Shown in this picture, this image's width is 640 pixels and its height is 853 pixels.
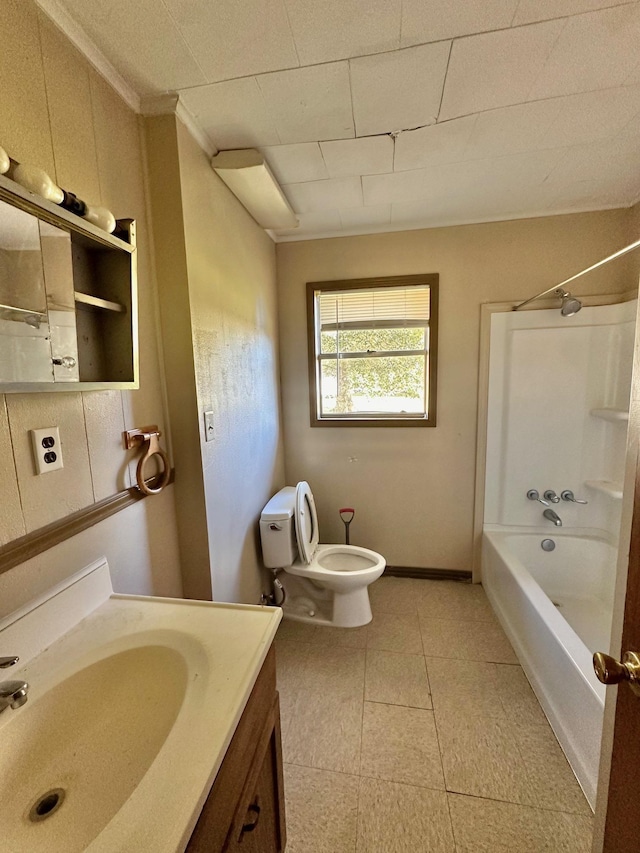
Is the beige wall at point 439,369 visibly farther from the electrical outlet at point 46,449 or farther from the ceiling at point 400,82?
the electrical outlet at point 46,449

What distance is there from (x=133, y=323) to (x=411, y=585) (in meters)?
2.38

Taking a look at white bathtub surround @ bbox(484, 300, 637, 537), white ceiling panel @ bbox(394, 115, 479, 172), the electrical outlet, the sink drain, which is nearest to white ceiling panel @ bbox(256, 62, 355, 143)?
white ceiling panel @ bbox(394, 115, 479, 172)

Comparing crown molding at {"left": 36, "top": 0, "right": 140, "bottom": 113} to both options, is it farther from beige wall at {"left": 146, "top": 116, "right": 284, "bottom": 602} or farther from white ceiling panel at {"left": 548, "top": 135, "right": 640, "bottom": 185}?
white ceiling panel at {"left": 548, "top": 135, "right": 640, "bottom": 185}

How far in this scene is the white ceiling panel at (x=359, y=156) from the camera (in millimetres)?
1396

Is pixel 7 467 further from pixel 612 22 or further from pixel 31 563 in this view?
pixel 612 22

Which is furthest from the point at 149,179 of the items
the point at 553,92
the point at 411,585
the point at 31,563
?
the point at 411,585

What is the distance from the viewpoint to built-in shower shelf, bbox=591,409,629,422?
1914 millimetres

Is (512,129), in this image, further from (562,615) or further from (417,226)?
(562,615)

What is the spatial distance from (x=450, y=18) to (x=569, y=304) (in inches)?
62.0

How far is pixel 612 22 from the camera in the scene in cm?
94

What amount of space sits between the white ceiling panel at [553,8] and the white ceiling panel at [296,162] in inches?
29.5

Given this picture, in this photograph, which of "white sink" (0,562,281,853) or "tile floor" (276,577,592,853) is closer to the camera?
"white sink" (0,562,281,853)

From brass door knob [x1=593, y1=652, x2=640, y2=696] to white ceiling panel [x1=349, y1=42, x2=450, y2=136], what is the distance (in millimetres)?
1604

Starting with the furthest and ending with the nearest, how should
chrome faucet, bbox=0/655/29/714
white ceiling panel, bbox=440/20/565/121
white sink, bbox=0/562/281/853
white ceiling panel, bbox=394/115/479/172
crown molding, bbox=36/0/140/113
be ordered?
white ceiling panel, bbox=394/115/479/172, white ceiling panel, bbox=440/20/565/121, crown molding, bbox=36/0/140/113, chrome faucet, bbox=0/655/29/714, white sink, bbox=0/562/281/853
